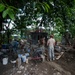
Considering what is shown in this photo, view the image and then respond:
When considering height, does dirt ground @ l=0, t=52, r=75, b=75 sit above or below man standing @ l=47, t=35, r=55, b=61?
below

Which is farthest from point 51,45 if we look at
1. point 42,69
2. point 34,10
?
point 34,10

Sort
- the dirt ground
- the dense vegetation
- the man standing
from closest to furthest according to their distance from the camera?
the dense vegetation
the dirt ground
the man standing

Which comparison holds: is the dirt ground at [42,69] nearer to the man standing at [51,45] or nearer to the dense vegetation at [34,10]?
the man standing at [51,45]

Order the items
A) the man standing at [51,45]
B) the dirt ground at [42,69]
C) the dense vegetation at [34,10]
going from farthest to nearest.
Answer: the man standing at [51,45]
the dirt ground at [42,69]
the dense vegetation at [34,10]

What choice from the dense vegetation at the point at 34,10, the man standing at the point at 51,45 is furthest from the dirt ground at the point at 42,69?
the dense vegetation at the point at 34,10

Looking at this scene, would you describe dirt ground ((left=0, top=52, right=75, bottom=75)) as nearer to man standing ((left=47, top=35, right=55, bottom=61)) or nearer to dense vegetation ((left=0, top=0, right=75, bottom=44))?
man standing ((left=47, top=35, right=55, bottom=61))

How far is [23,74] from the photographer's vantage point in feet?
27.2

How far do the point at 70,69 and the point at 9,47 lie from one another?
6.34 metres

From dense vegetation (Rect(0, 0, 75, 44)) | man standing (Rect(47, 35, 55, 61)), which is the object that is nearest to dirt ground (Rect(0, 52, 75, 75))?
man standing (Rect(47, 35, 55, 61))

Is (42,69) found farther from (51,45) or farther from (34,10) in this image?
(34,10)

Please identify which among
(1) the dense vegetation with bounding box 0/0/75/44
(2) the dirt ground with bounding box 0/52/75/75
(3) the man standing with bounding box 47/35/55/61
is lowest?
(2) the dirt ground with bounding box 0/52/75/75

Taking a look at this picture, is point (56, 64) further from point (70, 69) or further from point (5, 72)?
point (5, 72)

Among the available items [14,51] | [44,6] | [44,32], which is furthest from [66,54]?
[44,32]

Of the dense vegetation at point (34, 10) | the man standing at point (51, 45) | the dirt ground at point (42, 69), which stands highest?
the dense vegetation at point (34, 10)
